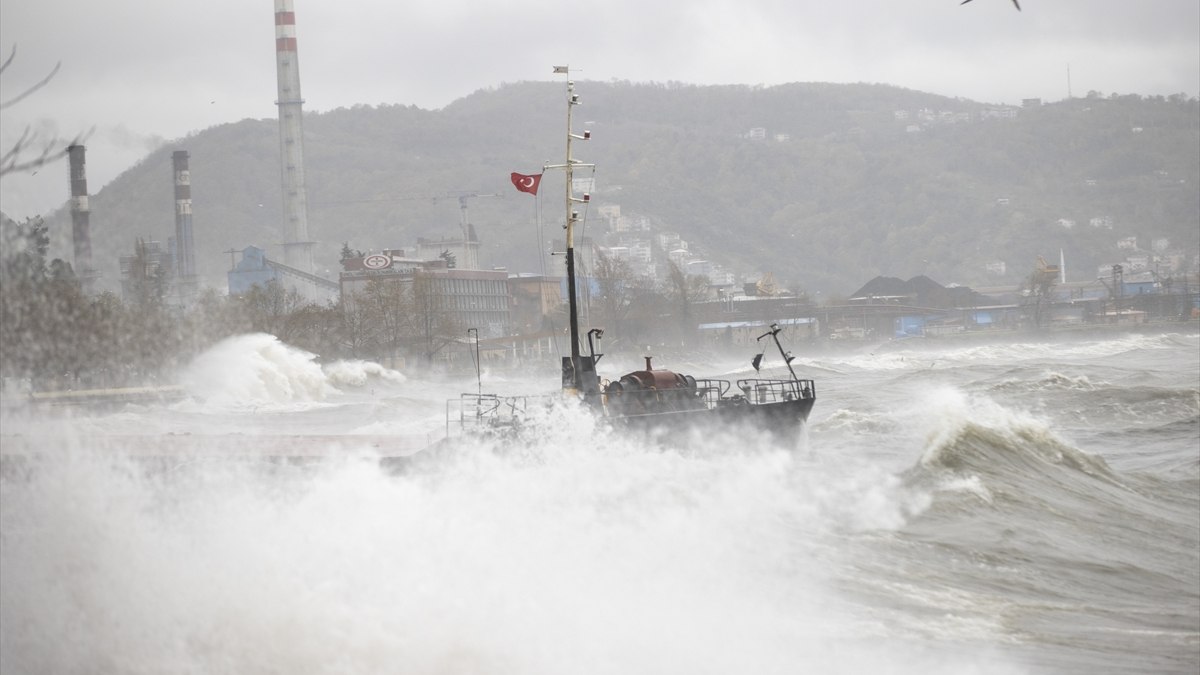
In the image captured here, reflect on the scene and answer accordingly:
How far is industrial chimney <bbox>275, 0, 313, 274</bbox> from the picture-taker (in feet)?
481

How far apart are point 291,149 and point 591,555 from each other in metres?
140

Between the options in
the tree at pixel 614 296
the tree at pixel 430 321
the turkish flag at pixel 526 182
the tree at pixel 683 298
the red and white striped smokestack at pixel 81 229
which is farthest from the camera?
the tree at pixel 683 298

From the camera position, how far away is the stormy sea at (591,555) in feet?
41.8

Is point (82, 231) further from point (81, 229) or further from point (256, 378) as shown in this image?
point (256, 378)

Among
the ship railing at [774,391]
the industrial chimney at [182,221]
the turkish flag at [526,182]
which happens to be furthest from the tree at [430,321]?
the turkish flag at [526,182]

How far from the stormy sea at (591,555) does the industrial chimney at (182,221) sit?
3378 inches

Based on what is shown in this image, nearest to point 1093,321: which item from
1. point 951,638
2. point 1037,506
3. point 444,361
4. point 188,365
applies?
point 444,361

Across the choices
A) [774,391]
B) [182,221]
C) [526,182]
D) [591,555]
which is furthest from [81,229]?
[182,221]

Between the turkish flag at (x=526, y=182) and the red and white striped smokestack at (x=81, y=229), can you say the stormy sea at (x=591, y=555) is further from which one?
the turkish flag at (x=526, y=182)

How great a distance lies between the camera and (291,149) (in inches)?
5955

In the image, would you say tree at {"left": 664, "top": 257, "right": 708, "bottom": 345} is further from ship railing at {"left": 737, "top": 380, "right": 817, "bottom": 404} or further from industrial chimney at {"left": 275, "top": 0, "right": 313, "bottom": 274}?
ship railing at {"left": 737, "top": 380, "right": 817, "bottom": 404}

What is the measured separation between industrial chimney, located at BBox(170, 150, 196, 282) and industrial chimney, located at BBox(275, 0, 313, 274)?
91.5 feet

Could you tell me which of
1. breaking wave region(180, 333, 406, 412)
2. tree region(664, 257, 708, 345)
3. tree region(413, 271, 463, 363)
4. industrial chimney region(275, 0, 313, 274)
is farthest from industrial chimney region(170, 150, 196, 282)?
tree region(664, 257, 708, 345)

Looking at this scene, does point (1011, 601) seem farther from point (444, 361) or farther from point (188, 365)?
point (444, 361)
